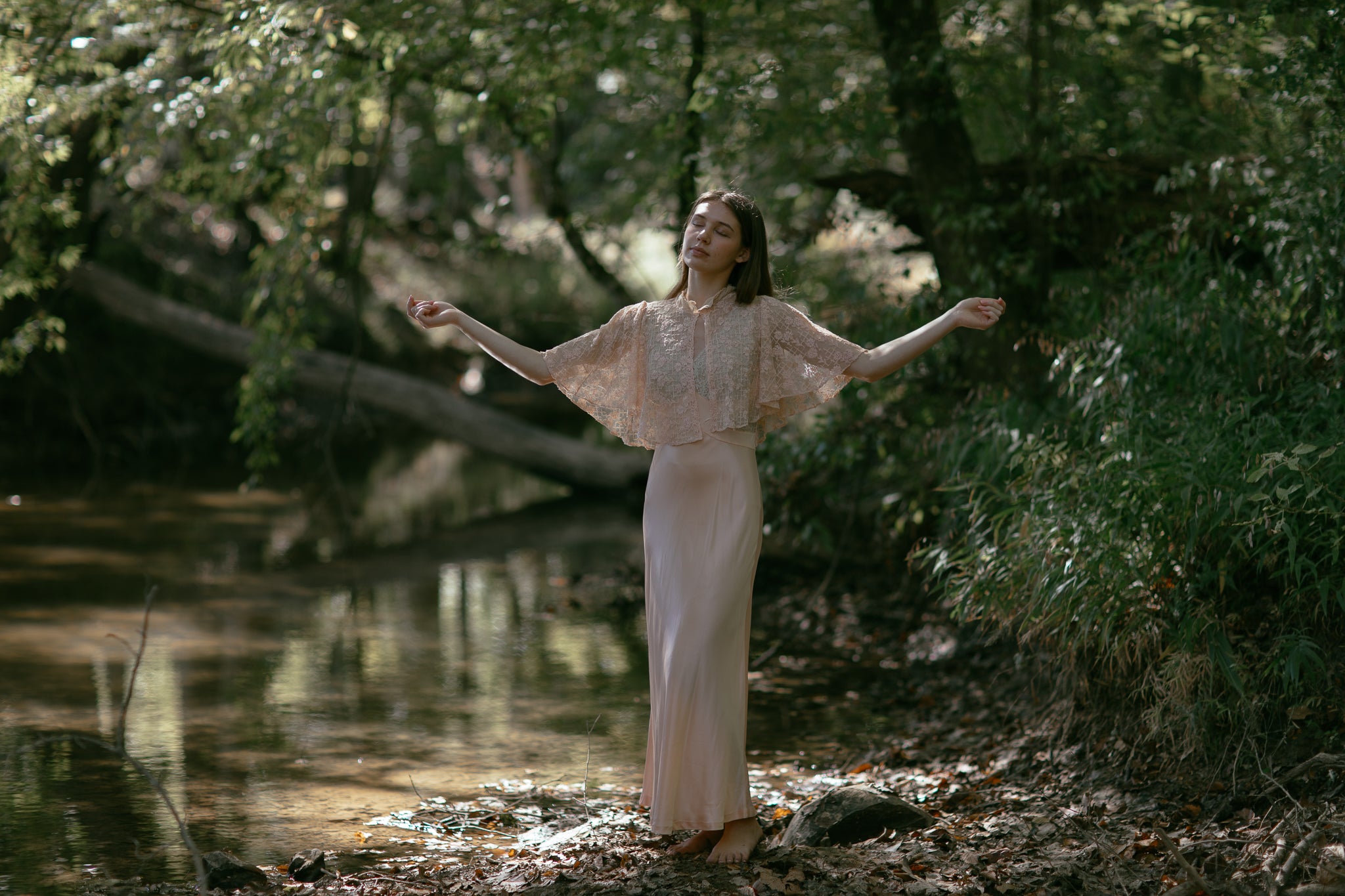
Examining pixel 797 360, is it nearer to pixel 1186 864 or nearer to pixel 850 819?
pixel 850 819

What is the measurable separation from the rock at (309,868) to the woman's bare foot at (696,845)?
112 centimetres

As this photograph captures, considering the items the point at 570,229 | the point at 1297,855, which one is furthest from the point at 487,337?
the point at 570,229

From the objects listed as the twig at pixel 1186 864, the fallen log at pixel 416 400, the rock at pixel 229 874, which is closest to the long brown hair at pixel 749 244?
the twig at pixel 1186 864

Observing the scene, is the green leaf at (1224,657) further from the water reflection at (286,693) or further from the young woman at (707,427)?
the water reflection at (286,693)

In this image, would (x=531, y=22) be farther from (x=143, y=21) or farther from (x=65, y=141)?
(x=65, y=141)

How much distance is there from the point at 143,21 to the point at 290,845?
555 cm

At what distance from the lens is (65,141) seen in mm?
7180

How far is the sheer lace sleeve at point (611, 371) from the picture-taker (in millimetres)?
4047

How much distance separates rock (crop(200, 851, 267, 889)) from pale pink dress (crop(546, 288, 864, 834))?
123 centimetres

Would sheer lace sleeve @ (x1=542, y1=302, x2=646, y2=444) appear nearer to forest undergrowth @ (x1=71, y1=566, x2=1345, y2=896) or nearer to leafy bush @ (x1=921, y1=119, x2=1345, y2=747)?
forest undergrowth @ (x1=71, y1=566, x2=1345, y2=896)

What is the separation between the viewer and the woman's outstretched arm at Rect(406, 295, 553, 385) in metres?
3.92

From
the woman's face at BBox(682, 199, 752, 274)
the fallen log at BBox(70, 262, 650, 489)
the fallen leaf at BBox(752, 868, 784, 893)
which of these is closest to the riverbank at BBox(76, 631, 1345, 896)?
the fallen leaf at BBox(752, 868, 784, 893)

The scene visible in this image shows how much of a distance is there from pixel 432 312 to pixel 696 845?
6.42ft

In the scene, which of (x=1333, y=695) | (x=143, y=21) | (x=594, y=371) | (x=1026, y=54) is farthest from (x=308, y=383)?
(x=1333, y=695)
